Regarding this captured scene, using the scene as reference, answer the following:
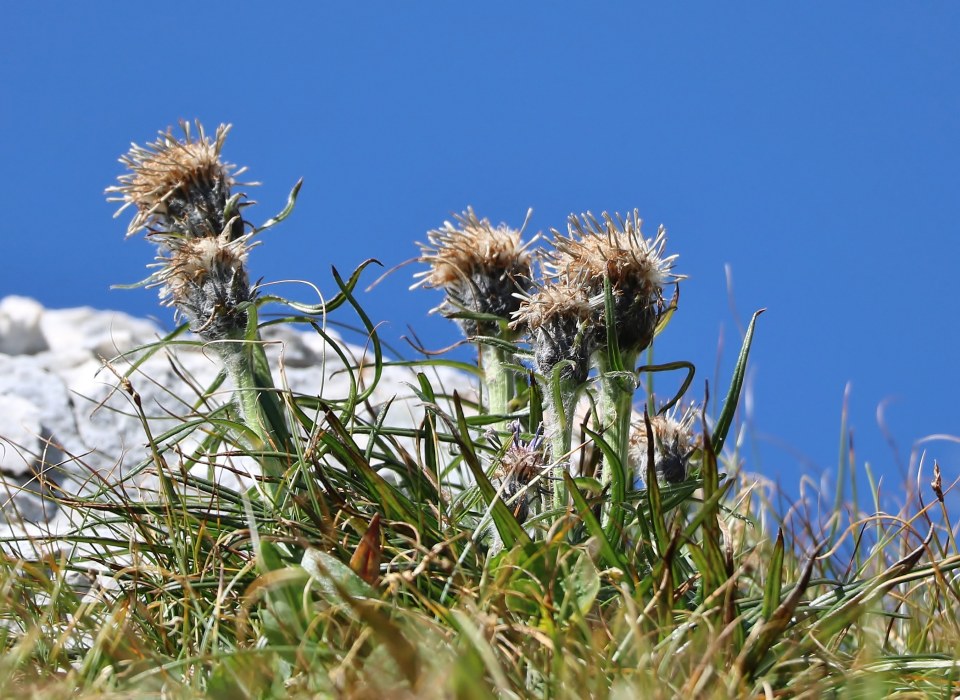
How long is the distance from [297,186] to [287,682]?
1117 mm

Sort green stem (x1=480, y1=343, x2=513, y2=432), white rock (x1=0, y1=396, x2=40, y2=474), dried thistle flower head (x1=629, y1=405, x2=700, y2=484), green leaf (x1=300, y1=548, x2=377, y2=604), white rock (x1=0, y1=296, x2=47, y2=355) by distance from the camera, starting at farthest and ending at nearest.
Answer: white rock (x1=0, y1=296, x2=47, y2=355), white rock (x1=0, y1=396, x2=40, y2=474), green stem (x1=480, y1=343, x2=513, y2=432), dried thistle flower head (x1=629, y1=405, x2=700, y2=484), green leaf (x1=300, y1=548, x2=377, y2=604)

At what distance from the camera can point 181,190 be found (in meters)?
2.25

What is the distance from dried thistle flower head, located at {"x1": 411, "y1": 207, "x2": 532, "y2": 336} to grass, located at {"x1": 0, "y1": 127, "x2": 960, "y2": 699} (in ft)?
0.27

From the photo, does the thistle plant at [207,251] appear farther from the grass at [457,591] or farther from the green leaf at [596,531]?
the green leaf at [596,531]

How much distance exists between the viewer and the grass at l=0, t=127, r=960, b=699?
4.95 feet

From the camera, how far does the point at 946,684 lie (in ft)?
5.71

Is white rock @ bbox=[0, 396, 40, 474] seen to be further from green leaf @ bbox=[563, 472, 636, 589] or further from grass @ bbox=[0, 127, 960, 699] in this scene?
green leaf @ bbox=[563, 472, 636, 589]

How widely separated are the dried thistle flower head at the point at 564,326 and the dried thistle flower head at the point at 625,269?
1.5 inches

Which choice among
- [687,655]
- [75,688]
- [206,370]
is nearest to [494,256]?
[687,655]

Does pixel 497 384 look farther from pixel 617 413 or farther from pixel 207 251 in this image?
pixel 207 251

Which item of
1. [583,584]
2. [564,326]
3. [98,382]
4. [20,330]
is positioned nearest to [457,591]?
[583,584]

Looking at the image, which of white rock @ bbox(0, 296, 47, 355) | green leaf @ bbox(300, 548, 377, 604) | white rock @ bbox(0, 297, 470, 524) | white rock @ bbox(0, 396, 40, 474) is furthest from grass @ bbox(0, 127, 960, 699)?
white rock @ bbox(0, 296, 47, 355)

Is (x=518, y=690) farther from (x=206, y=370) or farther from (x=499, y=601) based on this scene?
(x=206, y=370)

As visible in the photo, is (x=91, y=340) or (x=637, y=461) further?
(x=91, y=340)
